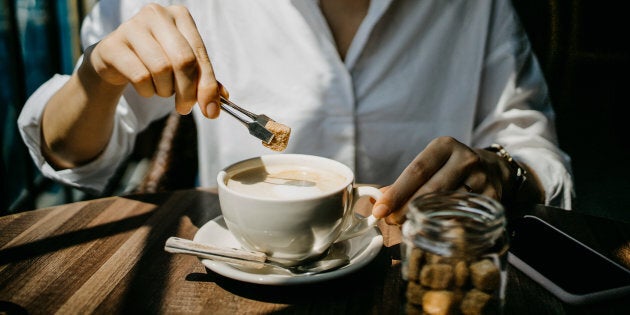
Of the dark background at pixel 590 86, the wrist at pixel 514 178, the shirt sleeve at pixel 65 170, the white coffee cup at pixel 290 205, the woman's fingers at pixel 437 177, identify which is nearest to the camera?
the white coffee cup at pixel 290 205

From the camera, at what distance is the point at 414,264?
692mm

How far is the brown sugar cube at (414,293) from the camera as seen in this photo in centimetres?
67

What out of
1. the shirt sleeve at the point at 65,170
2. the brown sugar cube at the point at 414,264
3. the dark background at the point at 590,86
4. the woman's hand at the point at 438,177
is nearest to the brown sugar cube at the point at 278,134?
the woman's hand at the point at 438,177

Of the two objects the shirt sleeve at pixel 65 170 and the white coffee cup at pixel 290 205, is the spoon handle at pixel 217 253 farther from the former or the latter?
the shirt sleeve at pixel 65 170

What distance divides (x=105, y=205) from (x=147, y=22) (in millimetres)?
413

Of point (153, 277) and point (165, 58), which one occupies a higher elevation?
point (165, 58)

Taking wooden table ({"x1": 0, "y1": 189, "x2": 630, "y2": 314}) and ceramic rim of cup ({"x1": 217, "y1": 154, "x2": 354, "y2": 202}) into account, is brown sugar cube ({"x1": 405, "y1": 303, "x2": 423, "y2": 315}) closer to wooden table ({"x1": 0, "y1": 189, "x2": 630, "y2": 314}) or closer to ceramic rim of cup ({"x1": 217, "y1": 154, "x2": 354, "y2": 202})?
wooden table ({"x1": 0, "y1": 189, "x2": 630, "y2": 314})

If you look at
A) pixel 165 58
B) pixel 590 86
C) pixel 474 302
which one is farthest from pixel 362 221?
pixel 590 86

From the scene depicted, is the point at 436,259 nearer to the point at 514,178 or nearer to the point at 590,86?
the point at 514,178

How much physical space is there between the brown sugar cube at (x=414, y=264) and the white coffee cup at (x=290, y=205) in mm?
150

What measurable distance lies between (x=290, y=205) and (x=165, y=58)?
382 mm

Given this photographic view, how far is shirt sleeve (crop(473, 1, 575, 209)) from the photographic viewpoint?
149 cm

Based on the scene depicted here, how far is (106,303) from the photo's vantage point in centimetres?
73

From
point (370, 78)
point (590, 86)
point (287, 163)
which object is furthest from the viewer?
point (590, 86)
